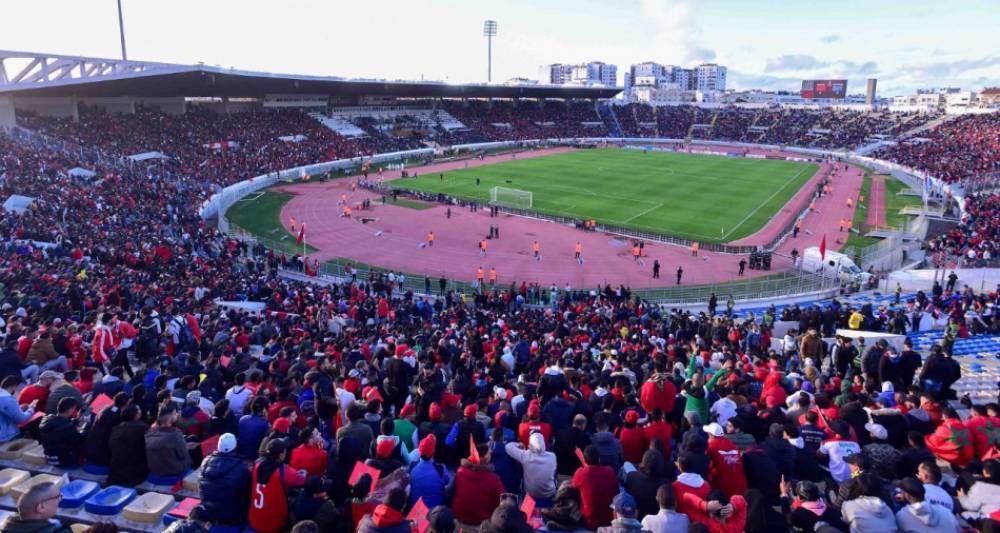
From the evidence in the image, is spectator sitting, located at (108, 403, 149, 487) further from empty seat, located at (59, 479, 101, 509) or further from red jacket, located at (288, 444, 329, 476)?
red jacket, located at (288, 444, 329, 476)

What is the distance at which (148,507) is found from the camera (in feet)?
21.3

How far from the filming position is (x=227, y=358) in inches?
477

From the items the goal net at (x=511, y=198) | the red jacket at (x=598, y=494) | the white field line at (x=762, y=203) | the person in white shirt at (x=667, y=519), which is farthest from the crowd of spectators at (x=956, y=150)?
the person in white shirt at (x=667, y=519)

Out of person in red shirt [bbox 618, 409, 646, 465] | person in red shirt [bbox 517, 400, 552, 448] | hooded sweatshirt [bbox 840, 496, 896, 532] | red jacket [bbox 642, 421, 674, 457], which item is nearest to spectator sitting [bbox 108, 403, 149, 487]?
person in red shirt [bbox 517, 400, 552, 448]

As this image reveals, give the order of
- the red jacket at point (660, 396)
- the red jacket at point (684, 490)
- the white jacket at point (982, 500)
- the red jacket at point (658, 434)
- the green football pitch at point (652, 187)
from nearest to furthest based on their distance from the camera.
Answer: the red jacket at point (684, 490)
the white jacket at point (982, 500)
the red jacket at point (658, 434)
the red jacket at point (660, 396)
the green football pitch at point (652, 187)

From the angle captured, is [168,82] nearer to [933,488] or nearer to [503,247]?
[503,247]

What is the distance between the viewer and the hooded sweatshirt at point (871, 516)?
18.0 feet

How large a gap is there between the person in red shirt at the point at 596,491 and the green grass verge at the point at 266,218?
31.8 meters

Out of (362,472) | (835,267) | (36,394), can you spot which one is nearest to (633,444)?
(362,472)

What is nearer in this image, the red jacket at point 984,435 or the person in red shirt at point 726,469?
the person in red shirt at point 726,469

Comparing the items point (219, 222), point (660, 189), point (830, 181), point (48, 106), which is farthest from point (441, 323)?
point (830, 181)

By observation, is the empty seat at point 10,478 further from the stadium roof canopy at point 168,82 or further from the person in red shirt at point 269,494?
the stadium roof canopy at point 168,82

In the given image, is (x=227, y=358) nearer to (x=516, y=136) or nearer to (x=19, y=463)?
(x=19, y=463)

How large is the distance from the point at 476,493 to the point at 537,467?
2.62ft
